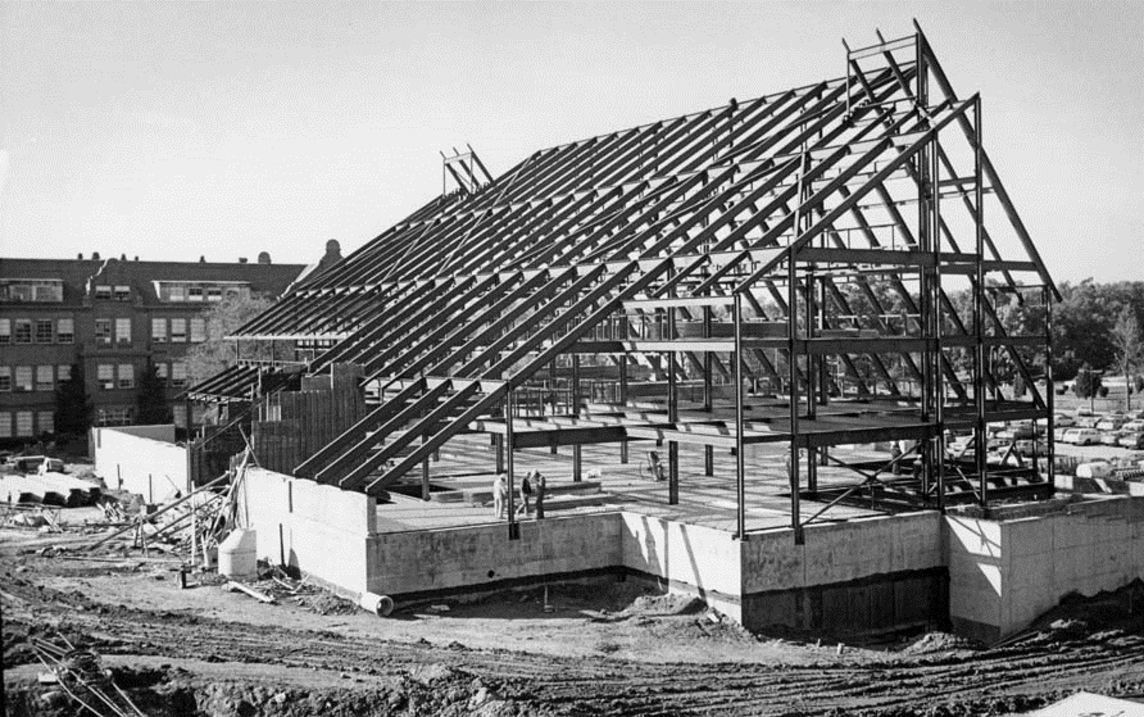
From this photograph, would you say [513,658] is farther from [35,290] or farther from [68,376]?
[35,290]

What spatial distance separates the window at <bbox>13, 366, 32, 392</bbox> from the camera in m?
54.3

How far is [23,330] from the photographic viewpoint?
5494 cm

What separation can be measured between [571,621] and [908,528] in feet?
23.7

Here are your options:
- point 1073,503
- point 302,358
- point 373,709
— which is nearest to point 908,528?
point 1073,503

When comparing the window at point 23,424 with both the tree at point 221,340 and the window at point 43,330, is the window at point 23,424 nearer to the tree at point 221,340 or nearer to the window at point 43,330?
the window at point 43,330

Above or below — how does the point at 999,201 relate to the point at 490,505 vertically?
above

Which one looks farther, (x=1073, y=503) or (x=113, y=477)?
(x=113, y=477)

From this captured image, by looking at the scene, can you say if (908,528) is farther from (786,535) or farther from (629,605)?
(629,605)

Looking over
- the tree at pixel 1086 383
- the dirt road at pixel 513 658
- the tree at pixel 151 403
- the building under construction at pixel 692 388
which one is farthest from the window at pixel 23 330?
the tree at pixel 1086 383

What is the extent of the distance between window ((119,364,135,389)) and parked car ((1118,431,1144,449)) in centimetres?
4673

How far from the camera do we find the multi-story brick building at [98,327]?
54.4 metres

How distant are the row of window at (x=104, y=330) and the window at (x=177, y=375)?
4.01 feet

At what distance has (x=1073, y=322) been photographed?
8625cm

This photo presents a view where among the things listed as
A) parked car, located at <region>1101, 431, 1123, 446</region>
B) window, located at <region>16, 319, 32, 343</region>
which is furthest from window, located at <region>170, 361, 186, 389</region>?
parked car, located at <region>1101, 431, 1123, 446</region>
